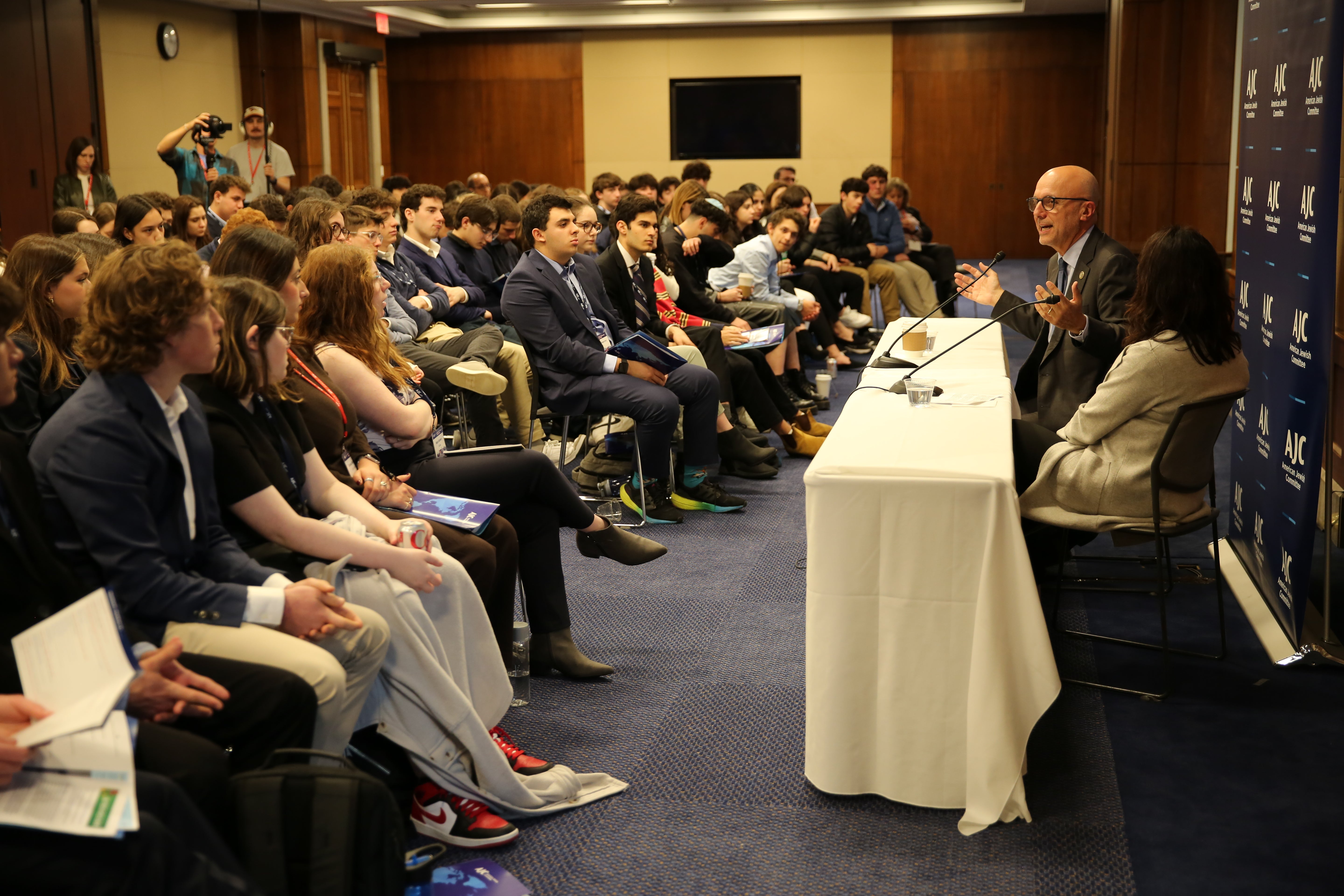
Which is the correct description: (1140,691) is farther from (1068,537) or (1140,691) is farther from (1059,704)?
(1068,537)

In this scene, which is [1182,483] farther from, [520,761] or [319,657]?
[319,657]

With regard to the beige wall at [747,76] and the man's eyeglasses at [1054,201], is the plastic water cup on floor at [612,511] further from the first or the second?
the beige wall at [747,76]

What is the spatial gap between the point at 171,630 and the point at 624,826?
0.94 m

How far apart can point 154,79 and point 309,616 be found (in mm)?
10894

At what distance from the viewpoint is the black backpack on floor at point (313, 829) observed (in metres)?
1.75

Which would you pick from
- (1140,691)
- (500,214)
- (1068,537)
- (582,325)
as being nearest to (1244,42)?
(1068,537)

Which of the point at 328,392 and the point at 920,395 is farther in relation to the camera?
the point at 920,395

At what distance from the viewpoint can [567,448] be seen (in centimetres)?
543

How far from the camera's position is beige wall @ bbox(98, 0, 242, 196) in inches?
423

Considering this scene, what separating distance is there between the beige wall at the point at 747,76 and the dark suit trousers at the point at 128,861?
13847mm

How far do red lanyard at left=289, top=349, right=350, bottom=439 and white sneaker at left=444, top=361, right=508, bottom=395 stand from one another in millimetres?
1816

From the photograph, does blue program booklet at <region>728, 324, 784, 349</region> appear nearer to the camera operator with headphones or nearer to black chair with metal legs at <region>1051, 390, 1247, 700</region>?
black chair with metal legs at <region>1051, 390, 1247, 700</region>

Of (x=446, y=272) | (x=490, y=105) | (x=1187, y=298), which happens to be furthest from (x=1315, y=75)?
(x=490, y=105)

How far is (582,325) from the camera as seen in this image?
459 cm
